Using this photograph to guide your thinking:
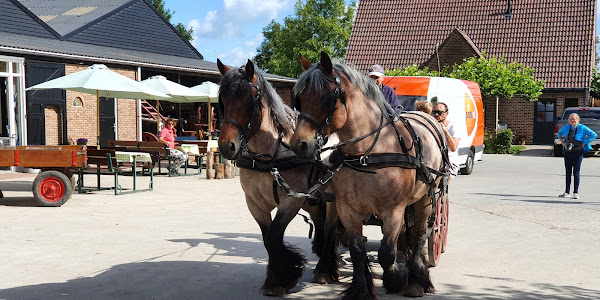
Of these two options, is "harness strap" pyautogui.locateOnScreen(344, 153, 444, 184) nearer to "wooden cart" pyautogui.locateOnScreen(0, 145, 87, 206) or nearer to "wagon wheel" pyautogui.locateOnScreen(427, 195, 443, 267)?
"wagon wheel" pyautogui.locateOnScreen(427, 195, 443, 267)

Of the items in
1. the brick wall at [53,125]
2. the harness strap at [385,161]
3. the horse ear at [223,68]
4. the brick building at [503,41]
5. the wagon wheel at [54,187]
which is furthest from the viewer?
the brick building at [503,41]

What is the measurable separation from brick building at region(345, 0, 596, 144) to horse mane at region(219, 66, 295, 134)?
28161 mm

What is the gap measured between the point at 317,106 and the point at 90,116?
18.1 m

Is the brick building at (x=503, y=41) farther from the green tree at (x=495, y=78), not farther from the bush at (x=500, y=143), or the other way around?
the bush at (x=500, y=143)

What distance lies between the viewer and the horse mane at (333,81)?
4723 mm

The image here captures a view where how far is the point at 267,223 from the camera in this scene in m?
5.70

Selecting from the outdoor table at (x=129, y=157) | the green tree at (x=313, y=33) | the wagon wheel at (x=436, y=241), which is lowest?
the wagon wheel at (x=436, y=241)

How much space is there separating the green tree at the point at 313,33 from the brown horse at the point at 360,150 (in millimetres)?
52375

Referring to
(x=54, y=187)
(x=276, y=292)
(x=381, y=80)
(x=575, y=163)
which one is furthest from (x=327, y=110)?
(x=575, y=163)

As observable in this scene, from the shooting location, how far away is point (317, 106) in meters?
4.71

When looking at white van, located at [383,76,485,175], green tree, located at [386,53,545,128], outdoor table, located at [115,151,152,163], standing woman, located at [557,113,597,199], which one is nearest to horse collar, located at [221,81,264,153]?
white van, located at [383,76,485,175]

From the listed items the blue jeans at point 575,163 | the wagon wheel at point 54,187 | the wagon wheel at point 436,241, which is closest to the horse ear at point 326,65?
the wagon wheel at point 436,241

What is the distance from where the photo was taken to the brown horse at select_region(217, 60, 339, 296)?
5.37 metres

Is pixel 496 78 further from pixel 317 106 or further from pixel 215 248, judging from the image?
pixel 317 106
